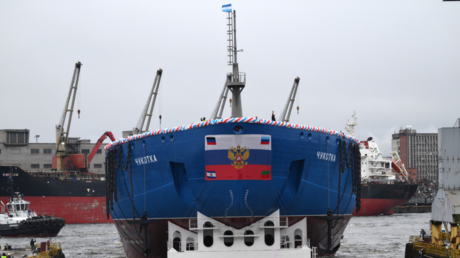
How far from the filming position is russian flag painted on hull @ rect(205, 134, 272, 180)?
18438 mm

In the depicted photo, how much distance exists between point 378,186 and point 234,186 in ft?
195

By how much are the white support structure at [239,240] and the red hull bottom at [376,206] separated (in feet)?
188

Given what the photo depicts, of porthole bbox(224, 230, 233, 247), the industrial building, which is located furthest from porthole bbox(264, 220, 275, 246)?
the industrial building

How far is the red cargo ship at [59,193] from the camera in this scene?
57.0 m

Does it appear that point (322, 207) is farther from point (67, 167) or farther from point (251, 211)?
point (67, 167)

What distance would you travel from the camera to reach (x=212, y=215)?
18828mm

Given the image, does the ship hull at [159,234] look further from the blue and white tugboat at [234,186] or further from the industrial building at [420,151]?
the industrial building at [420,151]

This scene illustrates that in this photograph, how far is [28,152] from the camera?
7650 centimetres

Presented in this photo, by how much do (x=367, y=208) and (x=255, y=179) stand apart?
Answer: 6034 centimetres

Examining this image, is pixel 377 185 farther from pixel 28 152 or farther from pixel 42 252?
pixel 42 252

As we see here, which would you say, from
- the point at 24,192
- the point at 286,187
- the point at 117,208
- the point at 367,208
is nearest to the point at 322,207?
the point at 286,187

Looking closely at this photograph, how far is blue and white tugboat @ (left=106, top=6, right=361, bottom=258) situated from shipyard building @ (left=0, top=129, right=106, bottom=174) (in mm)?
55220

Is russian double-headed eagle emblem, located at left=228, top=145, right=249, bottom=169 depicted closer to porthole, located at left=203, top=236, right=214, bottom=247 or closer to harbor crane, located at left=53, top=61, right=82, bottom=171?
porthole, located at left=203, top=236, right=214, bottom=247

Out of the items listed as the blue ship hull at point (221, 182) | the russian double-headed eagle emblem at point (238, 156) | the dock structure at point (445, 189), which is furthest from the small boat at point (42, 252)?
the dock structure at point (445, 189)
